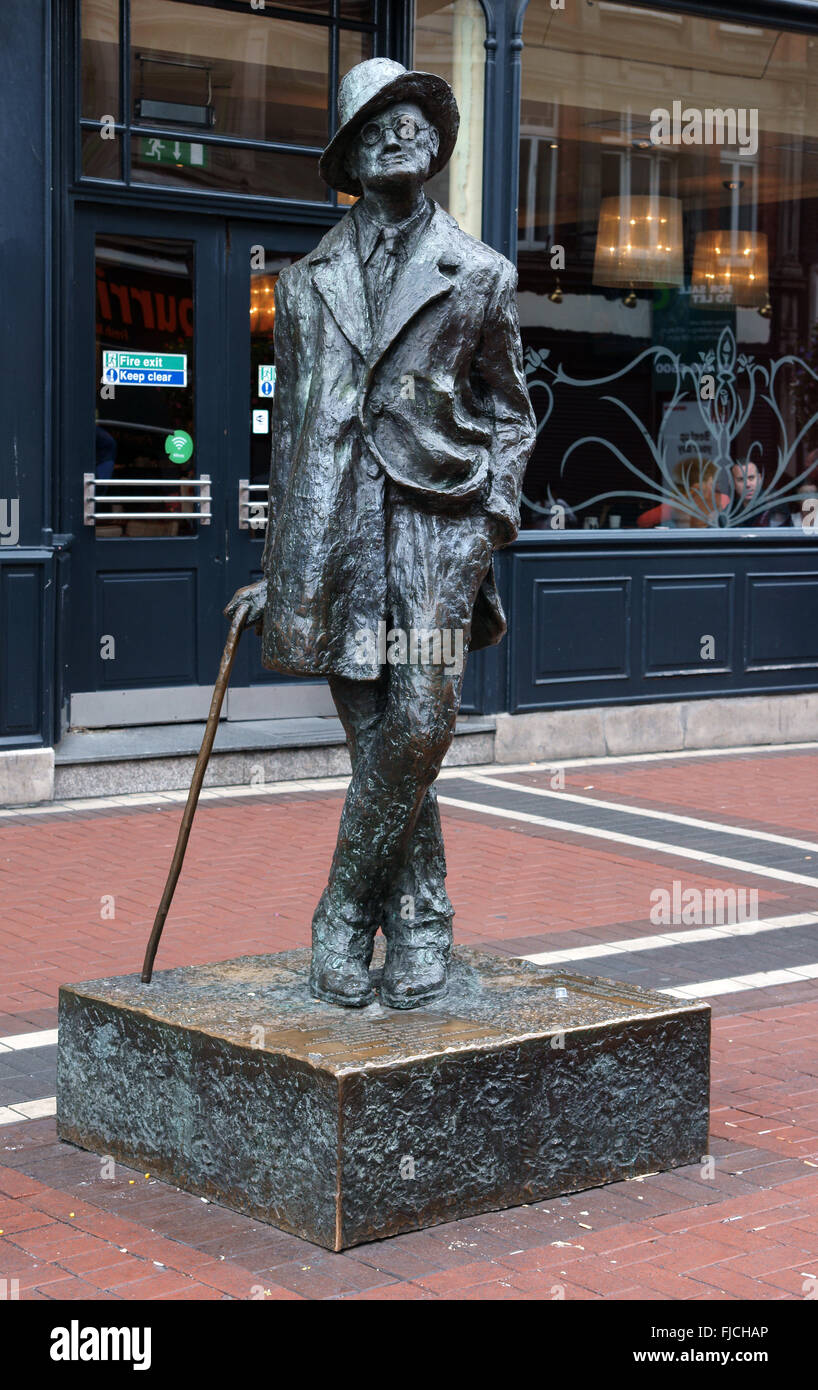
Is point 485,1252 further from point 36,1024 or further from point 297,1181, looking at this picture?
point 36,1024

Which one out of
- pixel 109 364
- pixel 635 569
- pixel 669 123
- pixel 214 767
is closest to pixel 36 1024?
pixel 214 767

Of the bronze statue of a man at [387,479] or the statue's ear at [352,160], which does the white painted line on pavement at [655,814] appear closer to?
the bronze statue of a man at [387,479]

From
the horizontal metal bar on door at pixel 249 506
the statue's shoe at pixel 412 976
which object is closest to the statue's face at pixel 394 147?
the statue's shoe at pixel 412 976

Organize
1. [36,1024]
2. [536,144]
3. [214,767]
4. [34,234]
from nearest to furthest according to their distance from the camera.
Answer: [36,1024], [34,234], [214,767], [536,144]

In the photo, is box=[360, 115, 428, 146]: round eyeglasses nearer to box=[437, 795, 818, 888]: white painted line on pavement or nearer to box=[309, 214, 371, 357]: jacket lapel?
box=[309, 214, 371, 357]: jacket lapel

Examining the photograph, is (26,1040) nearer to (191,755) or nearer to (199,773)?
(199,773)

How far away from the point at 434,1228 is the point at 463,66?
8.23 metres

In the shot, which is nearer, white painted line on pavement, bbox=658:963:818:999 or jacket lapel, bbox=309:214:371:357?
jacket lapel, bbox=309:214:371:357

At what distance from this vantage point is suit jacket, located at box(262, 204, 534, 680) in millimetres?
4523

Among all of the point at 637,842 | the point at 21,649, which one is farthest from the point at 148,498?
the point at 637,842

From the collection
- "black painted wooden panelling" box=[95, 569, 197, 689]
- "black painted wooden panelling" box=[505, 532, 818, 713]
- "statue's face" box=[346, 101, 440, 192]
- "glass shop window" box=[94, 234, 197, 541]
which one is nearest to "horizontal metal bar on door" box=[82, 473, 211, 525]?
"glass shop window" box=[94, 234, 197, 541]

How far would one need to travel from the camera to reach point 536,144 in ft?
37.2

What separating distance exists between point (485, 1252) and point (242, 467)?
708 cm

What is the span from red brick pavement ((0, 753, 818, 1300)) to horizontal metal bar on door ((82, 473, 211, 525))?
165 centimetres
